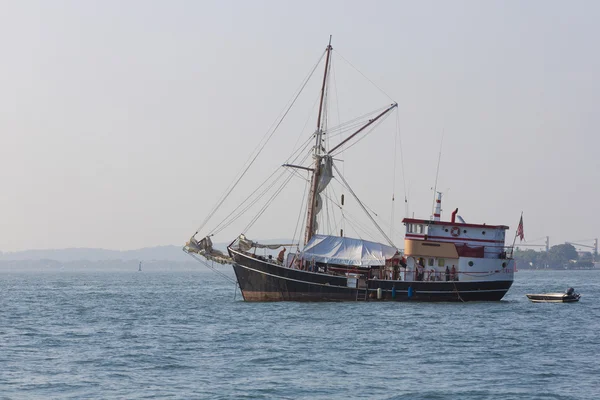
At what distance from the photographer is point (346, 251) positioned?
2709 inches

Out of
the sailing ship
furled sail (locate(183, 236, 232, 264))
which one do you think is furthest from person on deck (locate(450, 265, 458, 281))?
furled sail (locate(183, 236, 232, 264))

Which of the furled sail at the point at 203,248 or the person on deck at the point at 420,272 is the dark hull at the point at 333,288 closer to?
the person on deck at the point at 420,272

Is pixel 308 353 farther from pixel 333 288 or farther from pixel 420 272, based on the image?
pixel 420 272

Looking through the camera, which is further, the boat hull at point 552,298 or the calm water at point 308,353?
the boat hull at point 552,298

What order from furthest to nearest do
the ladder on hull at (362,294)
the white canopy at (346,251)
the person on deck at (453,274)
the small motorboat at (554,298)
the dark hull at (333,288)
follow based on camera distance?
the small motorboat at (554,298) < the white canopy at (346,251) < the person on deck at (453,274) < the ladder on hull at (362,294) < the dark hull at (333,288)

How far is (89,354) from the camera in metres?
41.6

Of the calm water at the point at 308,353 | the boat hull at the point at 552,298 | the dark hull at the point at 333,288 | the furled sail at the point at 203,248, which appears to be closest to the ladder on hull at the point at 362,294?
the dark hull at the point at 333,288

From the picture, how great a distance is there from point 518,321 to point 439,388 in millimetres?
24538

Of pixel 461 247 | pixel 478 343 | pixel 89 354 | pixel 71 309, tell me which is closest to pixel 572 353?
pixel 478 343

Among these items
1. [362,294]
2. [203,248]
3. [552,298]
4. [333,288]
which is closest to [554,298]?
[552,298]

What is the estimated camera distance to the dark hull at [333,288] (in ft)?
218

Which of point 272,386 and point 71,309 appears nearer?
point 272,386

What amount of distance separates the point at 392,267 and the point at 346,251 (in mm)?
3429

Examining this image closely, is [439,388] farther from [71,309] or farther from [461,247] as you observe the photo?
[71,309]
